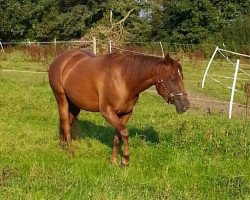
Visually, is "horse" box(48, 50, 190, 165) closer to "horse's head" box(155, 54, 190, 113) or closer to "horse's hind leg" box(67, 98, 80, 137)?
"horse's head" box(155, 54, 190, 113)

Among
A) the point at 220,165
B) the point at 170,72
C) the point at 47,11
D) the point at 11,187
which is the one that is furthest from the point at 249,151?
the point at 47,11

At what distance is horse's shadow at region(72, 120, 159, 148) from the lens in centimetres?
766

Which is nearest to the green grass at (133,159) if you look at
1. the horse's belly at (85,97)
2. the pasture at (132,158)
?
the pasture at (132,158)

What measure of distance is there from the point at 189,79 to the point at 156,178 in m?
13.3

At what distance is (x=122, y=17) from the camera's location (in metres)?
40.9

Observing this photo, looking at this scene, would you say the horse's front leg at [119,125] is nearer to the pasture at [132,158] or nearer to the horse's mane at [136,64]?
the pasture at [132,158]

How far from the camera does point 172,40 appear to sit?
38.0 m

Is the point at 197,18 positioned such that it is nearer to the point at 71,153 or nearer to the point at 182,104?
the point at 71,153

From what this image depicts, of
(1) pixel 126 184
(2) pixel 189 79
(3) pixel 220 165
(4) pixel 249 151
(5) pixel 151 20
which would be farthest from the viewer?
(5) pixel 151 20

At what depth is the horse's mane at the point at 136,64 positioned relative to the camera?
6141mm

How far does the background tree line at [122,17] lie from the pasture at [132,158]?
27142mm

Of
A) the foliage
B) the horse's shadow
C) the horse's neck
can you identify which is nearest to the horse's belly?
the horse's neck

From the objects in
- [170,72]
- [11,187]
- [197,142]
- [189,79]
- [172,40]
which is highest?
[170,72]

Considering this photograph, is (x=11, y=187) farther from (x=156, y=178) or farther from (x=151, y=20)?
(x=151, y=20)
